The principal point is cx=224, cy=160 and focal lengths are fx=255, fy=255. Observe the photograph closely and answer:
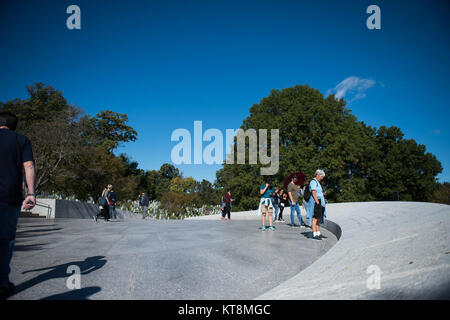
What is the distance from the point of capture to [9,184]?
9.98 ft

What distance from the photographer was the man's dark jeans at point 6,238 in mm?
2879

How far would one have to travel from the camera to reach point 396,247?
13.4 feet

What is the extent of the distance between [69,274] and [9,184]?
1.48 m

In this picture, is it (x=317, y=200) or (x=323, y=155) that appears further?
(x=323, y=155)

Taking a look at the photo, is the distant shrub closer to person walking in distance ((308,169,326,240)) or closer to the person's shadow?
person walking in distance ((308,169,326,240))

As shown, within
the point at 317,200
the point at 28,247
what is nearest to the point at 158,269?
the point at 28,247

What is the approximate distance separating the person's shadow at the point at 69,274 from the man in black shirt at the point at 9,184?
0.31 meters

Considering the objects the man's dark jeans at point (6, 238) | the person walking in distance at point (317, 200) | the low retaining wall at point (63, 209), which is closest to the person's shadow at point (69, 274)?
the man's dark jeans at point (6, 238)

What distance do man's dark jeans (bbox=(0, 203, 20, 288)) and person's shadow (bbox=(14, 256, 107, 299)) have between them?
0.81 feet

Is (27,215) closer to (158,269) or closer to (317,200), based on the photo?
(158,269)

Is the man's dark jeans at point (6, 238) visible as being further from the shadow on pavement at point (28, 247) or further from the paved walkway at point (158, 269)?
the shadow on pavement at point (28, 247)

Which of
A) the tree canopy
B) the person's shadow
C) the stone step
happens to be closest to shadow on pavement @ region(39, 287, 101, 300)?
the person's shadow
